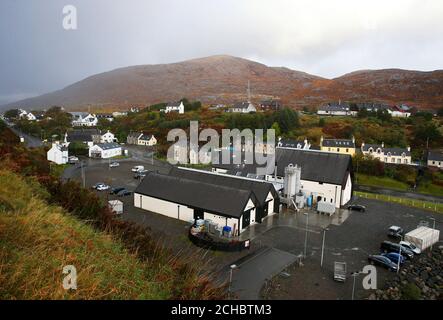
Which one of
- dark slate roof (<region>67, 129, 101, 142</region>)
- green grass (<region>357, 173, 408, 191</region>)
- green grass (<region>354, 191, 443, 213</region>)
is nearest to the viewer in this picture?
green grass (<region>354, 191, 443, 213</region>)

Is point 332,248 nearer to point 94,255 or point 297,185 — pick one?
point 297,185

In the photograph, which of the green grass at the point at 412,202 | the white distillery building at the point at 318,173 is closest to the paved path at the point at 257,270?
the white distillery building at the point at 318,173

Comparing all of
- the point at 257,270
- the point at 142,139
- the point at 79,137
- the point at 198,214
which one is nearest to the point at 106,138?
the point at 142,139

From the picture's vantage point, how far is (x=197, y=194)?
71.4ft

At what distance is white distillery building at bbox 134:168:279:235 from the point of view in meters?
20.0

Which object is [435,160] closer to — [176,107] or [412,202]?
[412,202]

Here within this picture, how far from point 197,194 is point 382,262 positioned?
1181 centimetres

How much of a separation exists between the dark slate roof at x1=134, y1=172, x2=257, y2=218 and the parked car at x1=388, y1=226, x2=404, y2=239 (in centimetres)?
889

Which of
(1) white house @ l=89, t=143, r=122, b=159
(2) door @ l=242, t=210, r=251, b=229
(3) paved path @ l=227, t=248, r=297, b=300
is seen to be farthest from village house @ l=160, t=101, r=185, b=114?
(3) paved path @ l=227, t=248, r=297, b=300

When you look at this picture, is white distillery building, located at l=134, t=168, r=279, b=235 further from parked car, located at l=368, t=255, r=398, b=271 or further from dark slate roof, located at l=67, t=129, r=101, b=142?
dark slate roof, located at l=67, t=129, r=101, b=142

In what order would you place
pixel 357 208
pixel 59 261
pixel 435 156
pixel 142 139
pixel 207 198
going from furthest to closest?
1. pixel 142 139
2. pixel 435 156
3. pixel 357 208
4. pixel 207 198
5. pixel 59 261

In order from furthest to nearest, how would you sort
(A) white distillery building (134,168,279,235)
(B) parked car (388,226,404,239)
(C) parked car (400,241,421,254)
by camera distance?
(A) white distillery building (134,168,279,235) → (B) parked car (388,226,404,239) → (C) parked car (400,241,421,254)

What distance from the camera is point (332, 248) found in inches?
707
